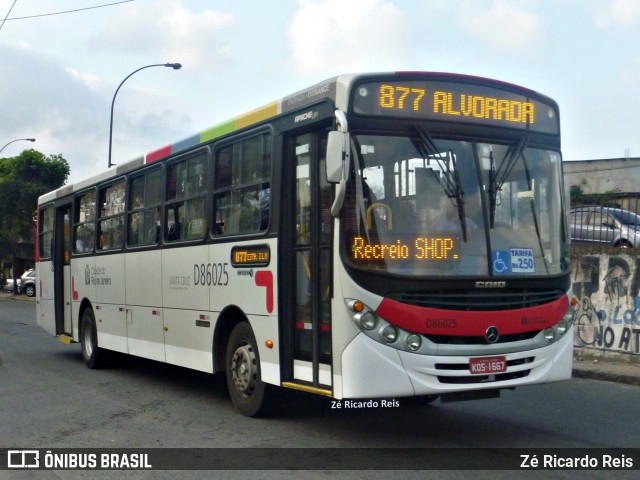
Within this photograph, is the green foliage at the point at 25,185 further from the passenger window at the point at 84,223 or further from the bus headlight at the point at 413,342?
the bus headlight at the point at 413,342

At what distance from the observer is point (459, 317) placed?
6789 mm

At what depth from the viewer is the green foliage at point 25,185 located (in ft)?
151

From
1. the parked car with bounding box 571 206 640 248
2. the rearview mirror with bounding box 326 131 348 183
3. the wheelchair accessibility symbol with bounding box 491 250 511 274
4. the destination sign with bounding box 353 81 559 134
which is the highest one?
the destination sign with bounding box 353 81 559 134

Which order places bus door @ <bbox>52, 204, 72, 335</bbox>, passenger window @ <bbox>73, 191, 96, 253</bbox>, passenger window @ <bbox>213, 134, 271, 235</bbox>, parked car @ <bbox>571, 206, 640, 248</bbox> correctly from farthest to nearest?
1. bus door @ <bbox>52, 204, 72, 335</bbox>
2. passenger window @ <bbox>73, 191, 96, 253</bbox>
3. parked car @ <bbox>571, 206, 640, 248</bbox>
4. passenger window @ <bbox>213, 134, 271, 235</bbox>

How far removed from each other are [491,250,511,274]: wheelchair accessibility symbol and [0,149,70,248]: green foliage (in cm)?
4215

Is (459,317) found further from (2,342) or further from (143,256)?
(2,342)

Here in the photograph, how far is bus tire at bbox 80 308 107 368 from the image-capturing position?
44.1ft

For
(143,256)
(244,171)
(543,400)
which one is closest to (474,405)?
(543,400)

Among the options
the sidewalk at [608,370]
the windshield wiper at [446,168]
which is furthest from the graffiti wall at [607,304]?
the windshield wiper at [446,168]

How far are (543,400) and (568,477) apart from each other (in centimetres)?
362

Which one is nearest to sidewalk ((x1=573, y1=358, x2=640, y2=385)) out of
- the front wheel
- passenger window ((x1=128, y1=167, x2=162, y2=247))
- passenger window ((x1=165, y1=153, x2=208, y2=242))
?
passenger window ((x1=165, y1=153, x2=208, y2=242))

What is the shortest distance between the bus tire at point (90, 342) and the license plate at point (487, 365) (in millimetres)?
8149

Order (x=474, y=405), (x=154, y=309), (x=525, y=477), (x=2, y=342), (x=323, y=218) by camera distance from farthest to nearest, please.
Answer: (x=2, y=342)
(x=154, y=309)
(x=474, y=405)
(x=323, y=218)
(x=525, y=477)

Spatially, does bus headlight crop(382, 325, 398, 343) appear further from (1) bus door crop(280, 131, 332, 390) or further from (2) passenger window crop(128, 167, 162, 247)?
(2) passenger window crop(128, 167, 162, 247)
